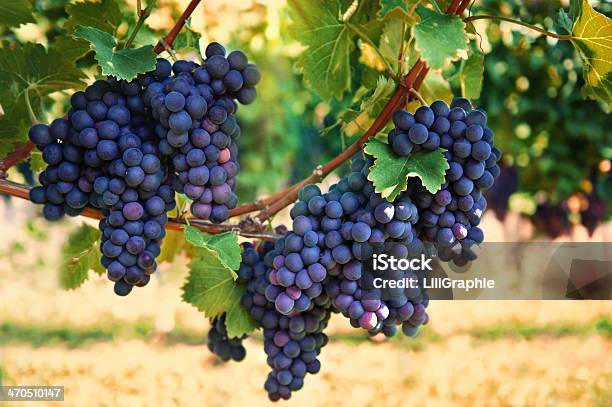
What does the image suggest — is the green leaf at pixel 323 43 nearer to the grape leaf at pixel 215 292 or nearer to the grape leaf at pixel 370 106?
the grape leaf at pixel 370 106

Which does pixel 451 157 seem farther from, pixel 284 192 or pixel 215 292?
pixel 215 292

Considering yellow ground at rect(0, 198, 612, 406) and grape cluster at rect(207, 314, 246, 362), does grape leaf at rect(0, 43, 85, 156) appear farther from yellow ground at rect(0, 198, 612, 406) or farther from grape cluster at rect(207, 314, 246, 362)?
yellow ground at rect(0, 198, 612, 406)

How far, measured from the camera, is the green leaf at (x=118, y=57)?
0.92 metres

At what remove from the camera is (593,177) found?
14.5 feet

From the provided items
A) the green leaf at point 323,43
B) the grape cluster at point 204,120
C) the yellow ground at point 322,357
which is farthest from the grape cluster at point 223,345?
the yellow ground at point 322,357

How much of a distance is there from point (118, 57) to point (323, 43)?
1.40 feet

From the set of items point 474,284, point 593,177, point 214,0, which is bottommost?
point 474,284

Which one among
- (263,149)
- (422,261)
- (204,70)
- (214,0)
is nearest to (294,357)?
(422,261)

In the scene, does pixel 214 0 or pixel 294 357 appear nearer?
pixel 294 357

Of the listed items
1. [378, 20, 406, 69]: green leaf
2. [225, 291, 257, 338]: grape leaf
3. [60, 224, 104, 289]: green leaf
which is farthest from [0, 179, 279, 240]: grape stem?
[378, 20, 406, 69]: green leaf

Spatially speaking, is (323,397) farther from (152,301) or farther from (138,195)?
(138,195)

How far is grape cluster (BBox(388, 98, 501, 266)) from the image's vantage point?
3.12 ft

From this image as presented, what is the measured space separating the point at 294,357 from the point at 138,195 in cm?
43

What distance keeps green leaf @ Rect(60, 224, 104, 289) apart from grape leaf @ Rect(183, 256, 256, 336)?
0.20 metres
